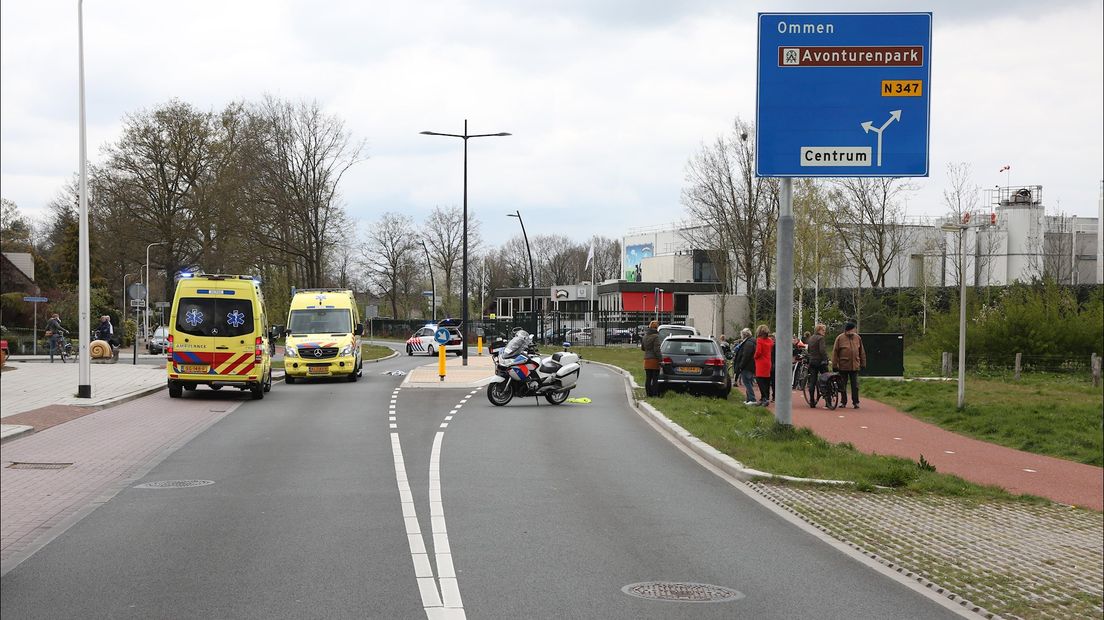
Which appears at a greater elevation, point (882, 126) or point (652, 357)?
point (882, 126)

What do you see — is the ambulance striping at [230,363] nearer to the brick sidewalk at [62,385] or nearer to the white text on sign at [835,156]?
the brick sidewalk at [62,385]

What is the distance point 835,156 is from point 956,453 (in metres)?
4.85

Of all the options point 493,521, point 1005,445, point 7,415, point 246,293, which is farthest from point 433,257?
point 7,415

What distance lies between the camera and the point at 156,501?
34.3 feet

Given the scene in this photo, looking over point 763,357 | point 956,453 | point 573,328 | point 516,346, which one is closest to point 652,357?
point 763,357

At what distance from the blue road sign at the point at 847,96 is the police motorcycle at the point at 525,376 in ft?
33.1

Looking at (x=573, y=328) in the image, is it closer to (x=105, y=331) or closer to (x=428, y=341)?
(x=428, y=341)

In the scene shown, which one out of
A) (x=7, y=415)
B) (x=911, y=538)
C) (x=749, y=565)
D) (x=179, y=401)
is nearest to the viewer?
(x=7, y=415)

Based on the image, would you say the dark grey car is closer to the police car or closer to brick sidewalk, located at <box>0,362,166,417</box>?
brick sidewalk, located at <box>0,362,166,417</box>

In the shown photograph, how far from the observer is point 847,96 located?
15.0 meters

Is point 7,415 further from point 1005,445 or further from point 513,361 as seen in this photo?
point 513,361

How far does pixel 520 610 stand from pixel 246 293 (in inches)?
797

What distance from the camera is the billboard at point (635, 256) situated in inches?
4190

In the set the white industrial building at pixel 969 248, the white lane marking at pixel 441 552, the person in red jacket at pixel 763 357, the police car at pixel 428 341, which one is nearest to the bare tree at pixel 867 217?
the white industrial building at pixel 969 248
